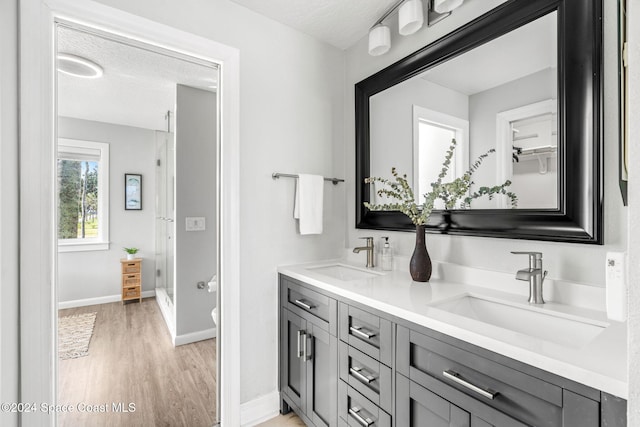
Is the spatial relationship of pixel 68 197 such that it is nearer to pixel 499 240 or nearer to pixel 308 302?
pixel 308 302

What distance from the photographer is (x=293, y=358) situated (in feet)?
5.77

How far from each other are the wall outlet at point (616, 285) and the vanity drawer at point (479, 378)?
428 mm

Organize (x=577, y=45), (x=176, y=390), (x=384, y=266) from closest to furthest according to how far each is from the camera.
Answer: (x=577, y=45)
(x=176, y=390)
(x=384, y=266)

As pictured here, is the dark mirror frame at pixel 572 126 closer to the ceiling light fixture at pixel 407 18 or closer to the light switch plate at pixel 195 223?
the ceiling light fixture at pixel 407 18

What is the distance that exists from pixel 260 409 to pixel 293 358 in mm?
375

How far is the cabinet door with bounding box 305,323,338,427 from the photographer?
144cm

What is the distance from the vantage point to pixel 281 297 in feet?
6.14

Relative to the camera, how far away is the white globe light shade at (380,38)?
5.78 feet

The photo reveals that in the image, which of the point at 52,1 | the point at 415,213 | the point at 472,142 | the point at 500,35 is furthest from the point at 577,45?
the point at 52,1

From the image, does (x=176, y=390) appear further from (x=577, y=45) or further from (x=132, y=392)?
(x=577, y=45)

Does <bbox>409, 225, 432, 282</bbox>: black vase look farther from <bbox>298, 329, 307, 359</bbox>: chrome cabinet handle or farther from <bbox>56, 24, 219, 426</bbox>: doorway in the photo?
<bbox>56, 24, 219, 426</bbox>: doorway

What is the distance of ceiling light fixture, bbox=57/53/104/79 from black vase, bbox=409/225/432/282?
1.80 meters

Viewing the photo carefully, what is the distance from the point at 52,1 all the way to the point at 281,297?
1770 millimetres

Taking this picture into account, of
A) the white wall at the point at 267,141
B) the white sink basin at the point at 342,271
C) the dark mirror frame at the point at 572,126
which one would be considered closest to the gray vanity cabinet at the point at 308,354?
the white wall at the point at 267,141
